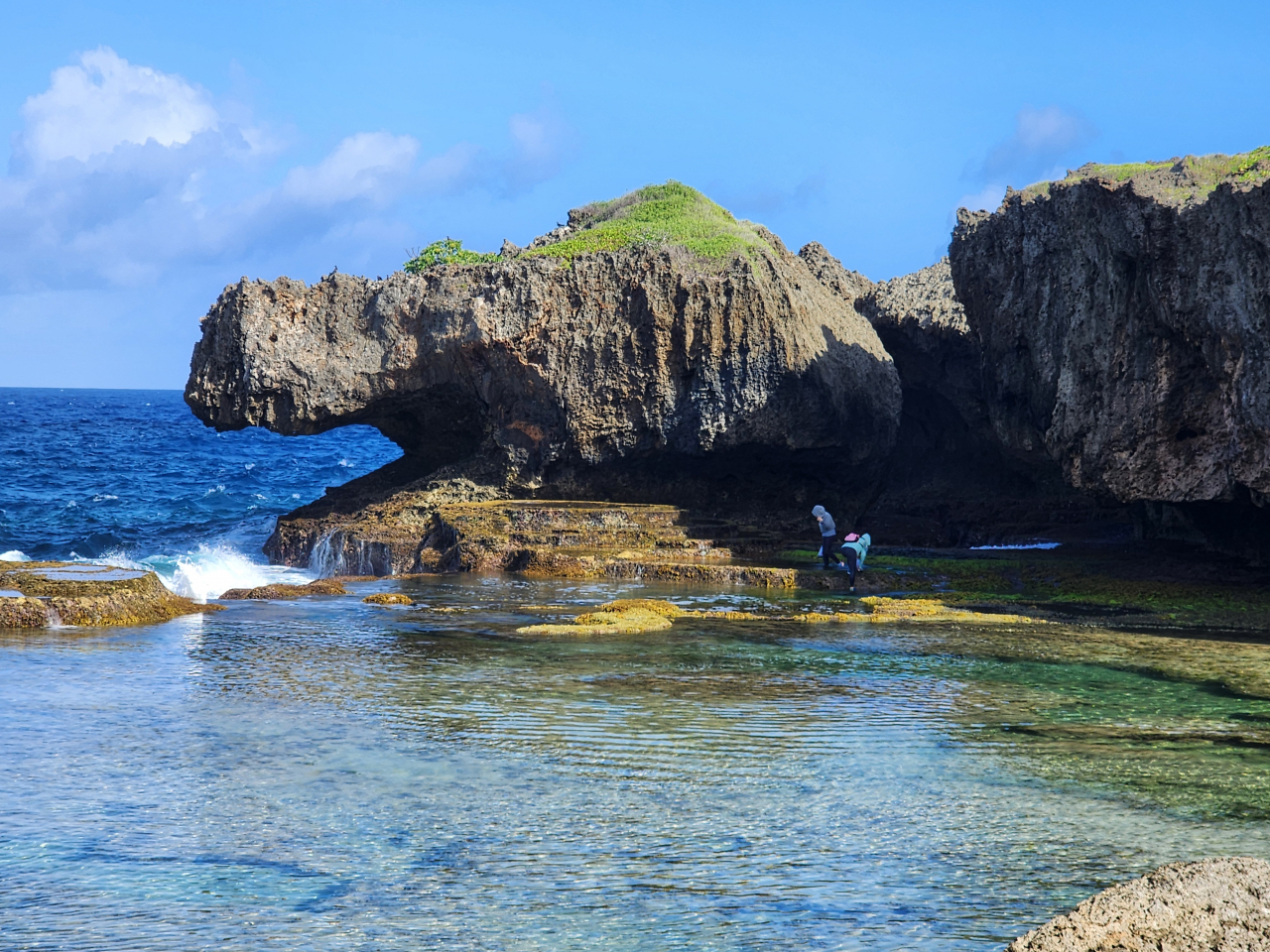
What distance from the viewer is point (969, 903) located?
6.53 meters

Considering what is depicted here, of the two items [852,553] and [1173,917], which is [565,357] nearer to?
[852,553]

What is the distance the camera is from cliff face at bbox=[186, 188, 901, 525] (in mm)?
28234

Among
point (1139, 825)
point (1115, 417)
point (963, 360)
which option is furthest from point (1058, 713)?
point (963, 360)

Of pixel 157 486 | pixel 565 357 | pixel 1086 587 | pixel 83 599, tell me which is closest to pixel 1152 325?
pixel 1086 587

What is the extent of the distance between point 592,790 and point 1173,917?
4821mm

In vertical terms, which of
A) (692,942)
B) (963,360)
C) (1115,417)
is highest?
(963,360)

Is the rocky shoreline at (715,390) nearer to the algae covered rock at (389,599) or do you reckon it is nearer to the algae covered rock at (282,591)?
the algae covered rock at (282,591)

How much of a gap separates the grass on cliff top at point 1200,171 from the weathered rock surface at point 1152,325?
0.14ft

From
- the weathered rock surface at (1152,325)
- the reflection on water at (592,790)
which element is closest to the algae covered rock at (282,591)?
the reflection on water at (592,790)

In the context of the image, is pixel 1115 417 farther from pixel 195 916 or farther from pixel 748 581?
pixel 195 916

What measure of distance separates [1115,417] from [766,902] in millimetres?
17165

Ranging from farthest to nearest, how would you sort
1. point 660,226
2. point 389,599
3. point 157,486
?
1. point 157,486
2. point 660,226
3. point 389,599

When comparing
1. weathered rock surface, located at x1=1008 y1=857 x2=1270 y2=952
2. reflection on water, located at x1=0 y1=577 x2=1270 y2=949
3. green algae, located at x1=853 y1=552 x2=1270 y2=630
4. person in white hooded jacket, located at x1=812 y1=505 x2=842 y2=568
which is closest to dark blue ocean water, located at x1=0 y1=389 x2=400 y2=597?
person in white hooded jacket, located at x1=812 y1=505 x2=842 y2=568

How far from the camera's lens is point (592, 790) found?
8633mm
